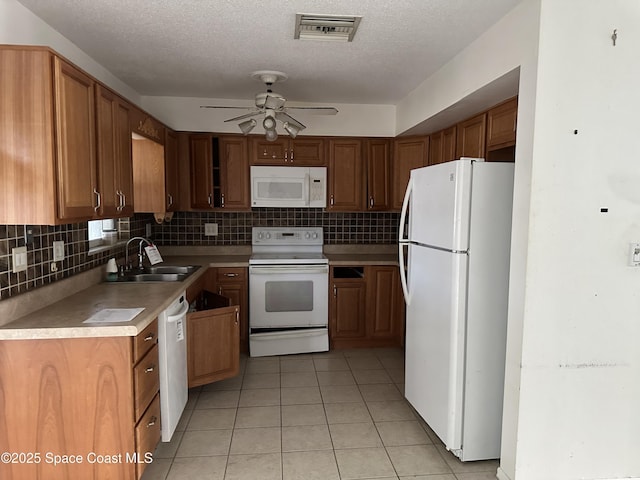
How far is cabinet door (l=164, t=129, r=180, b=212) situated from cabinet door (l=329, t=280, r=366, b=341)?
5.42 feet

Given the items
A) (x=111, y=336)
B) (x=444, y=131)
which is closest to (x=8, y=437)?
(x=111, y=336)

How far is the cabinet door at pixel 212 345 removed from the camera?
2820mm

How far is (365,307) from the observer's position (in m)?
4.03

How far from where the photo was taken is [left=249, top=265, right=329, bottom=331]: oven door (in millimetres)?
3807

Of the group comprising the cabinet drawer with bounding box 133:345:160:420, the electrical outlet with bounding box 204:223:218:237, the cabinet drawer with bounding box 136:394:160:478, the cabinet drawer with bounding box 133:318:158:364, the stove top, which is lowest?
the cabinet drawer with bounding box 136:394:160:478

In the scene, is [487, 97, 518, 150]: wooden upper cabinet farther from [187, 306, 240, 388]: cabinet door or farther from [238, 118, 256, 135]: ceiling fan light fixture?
[187, 306, 240, 388]: cabinet door

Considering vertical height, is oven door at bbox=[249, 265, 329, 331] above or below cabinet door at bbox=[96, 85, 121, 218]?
below

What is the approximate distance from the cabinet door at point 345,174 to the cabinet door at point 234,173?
32.2 inches

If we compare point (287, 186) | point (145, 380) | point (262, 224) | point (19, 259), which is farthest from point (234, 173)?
point (145, 380)

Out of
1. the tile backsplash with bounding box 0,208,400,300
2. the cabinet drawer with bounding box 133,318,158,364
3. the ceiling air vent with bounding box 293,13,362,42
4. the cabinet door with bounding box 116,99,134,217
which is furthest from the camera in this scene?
the tile backsplash with bounding box 0,208,400,300

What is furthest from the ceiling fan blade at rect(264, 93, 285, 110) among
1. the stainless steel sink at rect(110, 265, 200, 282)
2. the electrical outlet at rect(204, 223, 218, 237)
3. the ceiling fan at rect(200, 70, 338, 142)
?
the electrical outlet at rect(204, 223, 218, 237)

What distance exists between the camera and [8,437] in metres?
1.76

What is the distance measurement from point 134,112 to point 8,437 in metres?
1.92

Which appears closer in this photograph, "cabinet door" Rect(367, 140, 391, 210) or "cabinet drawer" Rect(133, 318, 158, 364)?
"cabinet drawer" Rect(133, 318, 158, 364)
